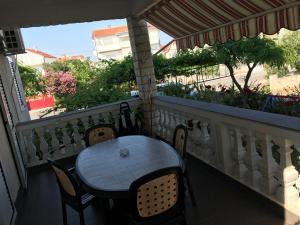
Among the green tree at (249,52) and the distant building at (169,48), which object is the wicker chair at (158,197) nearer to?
the distant building at (169,48)

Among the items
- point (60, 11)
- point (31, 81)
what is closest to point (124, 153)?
point (60, 11)

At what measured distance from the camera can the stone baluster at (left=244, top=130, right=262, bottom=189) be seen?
3.66 metres

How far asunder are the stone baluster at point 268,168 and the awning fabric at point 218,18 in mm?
1259

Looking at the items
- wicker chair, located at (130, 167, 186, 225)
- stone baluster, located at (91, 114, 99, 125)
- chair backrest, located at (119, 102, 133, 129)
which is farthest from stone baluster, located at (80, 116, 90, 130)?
wicker chair, located at (130, 167, 186, 225)

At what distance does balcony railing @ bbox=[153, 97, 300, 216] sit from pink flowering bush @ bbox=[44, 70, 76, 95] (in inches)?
412

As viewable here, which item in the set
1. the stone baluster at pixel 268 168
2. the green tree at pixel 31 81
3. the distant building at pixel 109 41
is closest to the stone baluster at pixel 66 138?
the stone baluster at pixel 268 168

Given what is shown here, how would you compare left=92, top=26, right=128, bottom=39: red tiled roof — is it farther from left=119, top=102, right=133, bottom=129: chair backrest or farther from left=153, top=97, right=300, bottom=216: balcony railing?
left=153, top=97, right=300, bottom=216: balcony railing

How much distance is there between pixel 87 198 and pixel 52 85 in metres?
12.8

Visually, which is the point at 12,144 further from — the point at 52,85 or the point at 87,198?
the point at 52,85

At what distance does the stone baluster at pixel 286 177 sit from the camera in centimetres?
312

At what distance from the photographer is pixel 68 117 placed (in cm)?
640

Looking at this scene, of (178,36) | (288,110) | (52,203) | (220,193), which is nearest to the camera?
(220,193)

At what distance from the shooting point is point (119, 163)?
138 inches

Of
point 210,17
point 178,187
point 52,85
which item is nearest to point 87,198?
point 178,187
